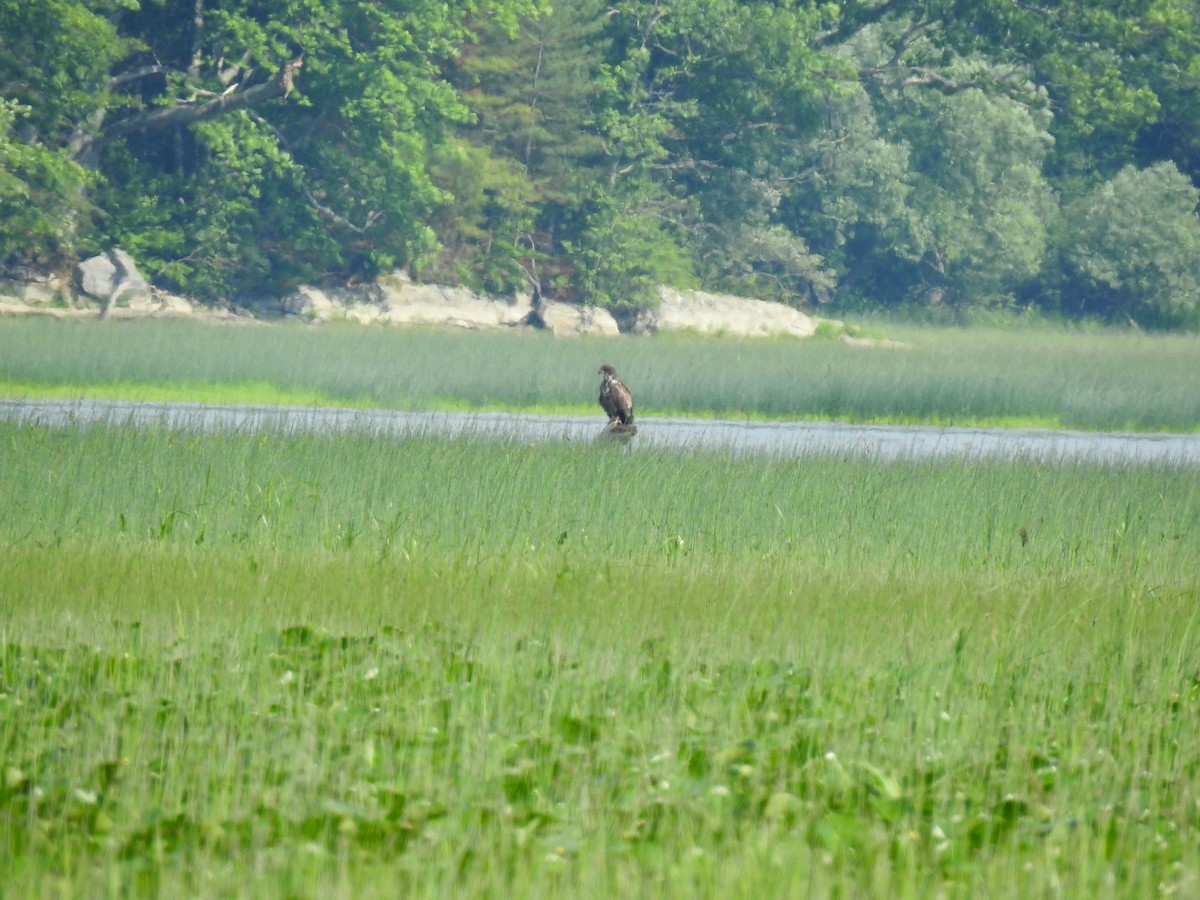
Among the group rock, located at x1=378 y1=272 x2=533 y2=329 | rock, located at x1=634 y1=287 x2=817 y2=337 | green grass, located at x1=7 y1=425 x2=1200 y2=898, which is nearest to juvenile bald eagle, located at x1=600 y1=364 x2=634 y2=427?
green grass, located at x1=7 y1=425 x2=1200 y2=898

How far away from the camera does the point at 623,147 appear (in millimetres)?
44375

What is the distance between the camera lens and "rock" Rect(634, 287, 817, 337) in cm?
4276

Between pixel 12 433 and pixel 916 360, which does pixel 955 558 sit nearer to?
pixel 12 433

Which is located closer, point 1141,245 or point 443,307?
point 443,307

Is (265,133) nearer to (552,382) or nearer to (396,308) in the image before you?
(396,308)

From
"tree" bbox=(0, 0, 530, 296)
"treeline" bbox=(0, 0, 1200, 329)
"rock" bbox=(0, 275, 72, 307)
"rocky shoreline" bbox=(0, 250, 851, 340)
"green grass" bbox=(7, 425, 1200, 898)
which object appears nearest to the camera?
"green grass" bbox=(7, 425, 1200, 898)

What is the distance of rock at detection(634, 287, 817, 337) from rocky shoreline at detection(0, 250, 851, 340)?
2cm

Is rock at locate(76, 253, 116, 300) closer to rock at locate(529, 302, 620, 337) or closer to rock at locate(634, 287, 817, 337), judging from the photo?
rock at locate(529, 302, 620, 337)

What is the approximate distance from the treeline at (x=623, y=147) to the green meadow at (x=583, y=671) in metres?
22.4

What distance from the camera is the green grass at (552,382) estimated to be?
24594mm

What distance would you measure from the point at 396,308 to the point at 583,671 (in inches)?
1333

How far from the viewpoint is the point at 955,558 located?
11.0 m

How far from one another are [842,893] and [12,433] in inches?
A: 390

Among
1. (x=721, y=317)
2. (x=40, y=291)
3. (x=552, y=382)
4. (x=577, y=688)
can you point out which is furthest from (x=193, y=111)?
(x=577, y=688)
